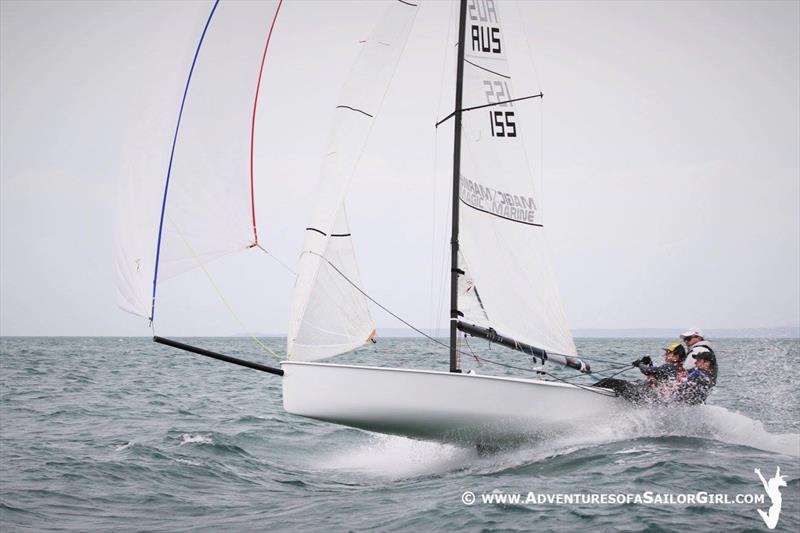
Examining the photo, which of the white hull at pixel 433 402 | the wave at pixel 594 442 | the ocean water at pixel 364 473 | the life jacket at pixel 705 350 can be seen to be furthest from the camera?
the life jacket at pixel 705 350

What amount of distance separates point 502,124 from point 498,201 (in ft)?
3.29

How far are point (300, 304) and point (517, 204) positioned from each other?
3.09 m

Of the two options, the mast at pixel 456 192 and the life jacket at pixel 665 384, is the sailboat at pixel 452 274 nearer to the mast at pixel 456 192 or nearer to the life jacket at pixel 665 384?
the mast at pixel 456 192

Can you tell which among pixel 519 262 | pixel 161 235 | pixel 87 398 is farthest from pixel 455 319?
pixel 87 398

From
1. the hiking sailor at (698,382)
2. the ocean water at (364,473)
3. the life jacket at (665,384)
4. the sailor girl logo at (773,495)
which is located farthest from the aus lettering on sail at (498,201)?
the sailor girl logo at (773,495)

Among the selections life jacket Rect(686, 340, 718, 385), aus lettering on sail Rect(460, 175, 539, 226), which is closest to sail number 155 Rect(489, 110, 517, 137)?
aus lettering on sail Rect(460, 175, 539, 226)

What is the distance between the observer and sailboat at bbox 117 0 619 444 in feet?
28.6

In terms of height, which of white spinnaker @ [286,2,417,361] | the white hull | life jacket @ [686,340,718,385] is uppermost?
white spinnaker @ [286,2,417,361]

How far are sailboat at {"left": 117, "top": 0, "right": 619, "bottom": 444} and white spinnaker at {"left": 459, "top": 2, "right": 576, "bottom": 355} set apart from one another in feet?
0.05

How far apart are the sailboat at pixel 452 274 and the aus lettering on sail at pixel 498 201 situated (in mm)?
18

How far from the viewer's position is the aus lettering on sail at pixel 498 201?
1001 cm

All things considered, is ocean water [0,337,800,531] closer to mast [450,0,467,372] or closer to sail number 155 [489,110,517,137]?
mast [450,0,467,372]

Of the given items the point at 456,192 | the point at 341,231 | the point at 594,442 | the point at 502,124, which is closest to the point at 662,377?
the point at 594,442

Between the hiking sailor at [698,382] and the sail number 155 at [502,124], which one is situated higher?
the sail number 155 at [502,124]
